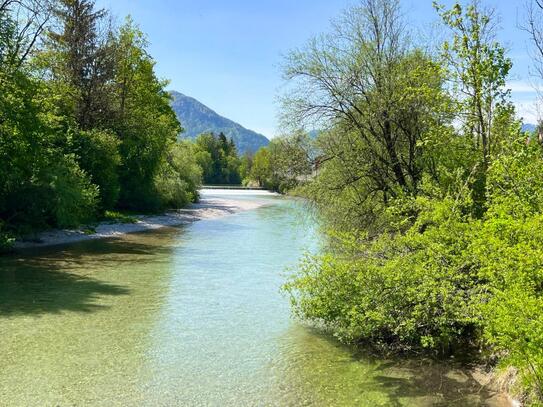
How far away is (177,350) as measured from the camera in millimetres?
11625

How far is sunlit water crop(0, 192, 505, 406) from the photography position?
910cm

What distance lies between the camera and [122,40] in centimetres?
4375

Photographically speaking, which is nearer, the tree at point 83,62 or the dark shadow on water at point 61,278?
the dark shadow on water at point 61,278

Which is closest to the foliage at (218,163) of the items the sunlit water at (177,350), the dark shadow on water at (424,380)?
the sunlit water at (177,350)

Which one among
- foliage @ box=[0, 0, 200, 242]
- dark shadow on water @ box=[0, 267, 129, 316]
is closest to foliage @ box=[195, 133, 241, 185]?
foliage @ box=[0, 0, 200, 242]

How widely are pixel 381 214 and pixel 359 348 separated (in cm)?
735

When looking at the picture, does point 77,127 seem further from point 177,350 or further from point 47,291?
point 177,350

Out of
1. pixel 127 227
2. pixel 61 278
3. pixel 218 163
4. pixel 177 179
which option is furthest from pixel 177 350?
pixel 218 163

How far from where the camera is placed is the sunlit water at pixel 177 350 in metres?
9.10

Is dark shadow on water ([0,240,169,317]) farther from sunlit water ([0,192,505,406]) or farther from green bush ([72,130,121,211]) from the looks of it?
green bush ([72,130,121,211])

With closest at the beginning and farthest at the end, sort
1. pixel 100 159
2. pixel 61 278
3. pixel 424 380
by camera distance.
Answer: pixel 424 380 → pixel 61 278 → pixel 100 159

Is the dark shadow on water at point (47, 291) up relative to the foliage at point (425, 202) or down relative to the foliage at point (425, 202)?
down

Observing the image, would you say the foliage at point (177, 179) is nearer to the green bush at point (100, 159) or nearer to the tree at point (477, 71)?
the green bush at point (100, 159)

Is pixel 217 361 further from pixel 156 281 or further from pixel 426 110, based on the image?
pixel 426 110
